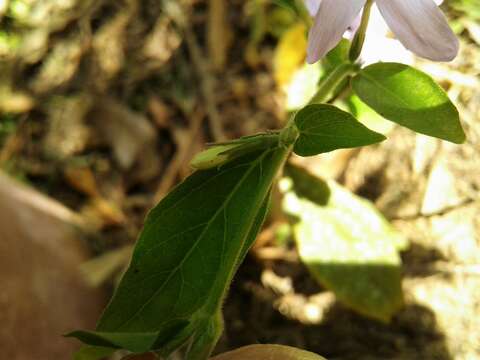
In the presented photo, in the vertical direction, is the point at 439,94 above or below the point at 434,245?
above

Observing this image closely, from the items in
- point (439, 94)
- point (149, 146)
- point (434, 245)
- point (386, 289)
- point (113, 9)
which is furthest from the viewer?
point (113, 9)

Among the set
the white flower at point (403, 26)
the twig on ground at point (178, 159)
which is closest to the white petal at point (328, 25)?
the white flower at point (403, 26)

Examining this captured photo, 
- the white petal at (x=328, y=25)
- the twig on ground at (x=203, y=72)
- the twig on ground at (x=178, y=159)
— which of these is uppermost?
the white petal at (x=328, y=25)

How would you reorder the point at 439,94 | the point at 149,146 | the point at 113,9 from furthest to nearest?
the point at 113,9, the point at 149,146, the point at 439,94

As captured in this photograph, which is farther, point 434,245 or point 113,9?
point 113,9

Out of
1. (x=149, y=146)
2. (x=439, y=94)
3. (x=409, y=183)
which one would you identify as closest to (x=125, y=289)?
(x=439, y=94)

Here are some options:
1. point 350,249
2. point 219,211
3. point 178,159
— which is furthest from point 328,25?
point 178,159

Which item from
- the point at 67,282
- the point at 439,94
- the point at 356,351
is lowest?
the point at 356,351

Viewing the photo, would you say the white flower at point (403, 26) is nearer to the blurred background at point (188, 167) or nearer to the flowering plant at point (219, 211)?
the flowering plant at point (219, 211)

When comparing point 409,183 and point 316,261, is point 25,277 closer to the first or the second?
point 316,261
